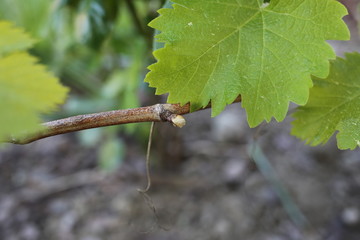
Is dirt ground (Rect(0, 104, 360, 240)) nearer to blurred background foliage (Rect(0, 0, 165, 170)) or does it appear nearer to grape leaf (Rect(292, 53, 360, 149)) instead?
blurred background foliage (Rect(0, 0, 165, 170))

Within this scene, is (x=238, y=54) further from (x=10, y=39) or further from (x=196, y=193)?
(x=196, y=193)

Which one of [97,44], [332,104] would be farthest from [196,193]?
[332,104]

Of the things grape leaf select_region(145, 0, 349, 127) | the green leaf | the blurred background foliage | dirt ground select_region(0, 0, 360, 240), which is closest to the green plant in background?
grape leaf select_region(145, 0, 349, 127)

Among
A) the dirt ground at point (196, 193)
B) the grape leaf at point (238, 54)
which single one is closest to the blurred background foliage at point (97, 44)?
the dirt ground at point (196, 193)

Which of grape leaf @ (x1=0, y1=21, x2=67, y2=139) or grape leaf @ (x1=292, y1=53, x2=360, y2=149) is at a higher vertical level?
grape leaf @ (x1=0, y1=21, x2=67, y2=139)

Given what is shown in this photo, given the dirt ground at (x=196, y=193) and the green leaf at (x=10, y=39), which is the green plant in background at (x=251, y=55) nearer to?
the green leaf at (x=10, y=39)

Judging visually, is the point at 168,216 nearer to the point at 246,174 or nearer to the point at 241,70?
the point at 246,174

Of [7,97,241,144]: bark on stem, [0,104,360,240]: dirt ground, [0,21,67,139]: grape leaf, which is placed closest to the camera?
[0,21,67,139]: grape leaf

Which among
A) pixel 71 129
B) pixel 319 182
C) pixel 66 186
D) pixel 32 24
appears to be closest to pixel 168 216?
pixel 66 186
